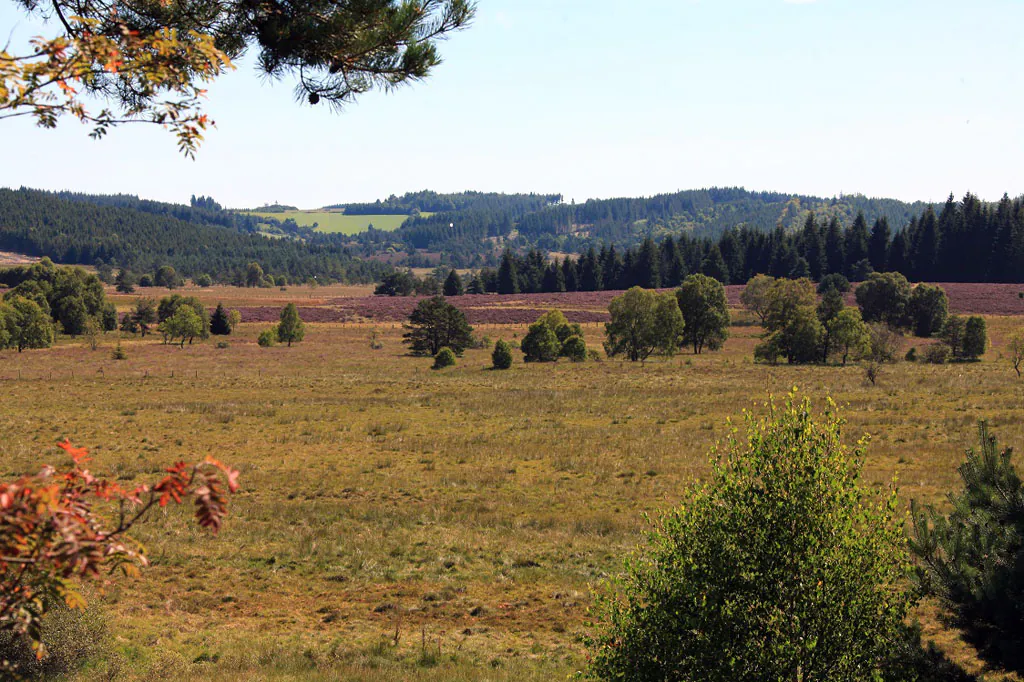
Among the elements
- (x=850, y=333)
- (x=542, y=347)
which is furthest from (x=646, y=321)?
(x=850, y=333)

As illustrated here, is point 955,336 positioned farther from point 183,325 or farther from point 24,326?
point 24,326

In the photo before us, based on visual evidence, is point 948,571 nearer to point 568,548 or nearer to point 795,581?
point 795,581

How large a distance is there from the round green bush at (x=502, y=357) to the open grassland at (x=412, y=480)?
354 centimetres

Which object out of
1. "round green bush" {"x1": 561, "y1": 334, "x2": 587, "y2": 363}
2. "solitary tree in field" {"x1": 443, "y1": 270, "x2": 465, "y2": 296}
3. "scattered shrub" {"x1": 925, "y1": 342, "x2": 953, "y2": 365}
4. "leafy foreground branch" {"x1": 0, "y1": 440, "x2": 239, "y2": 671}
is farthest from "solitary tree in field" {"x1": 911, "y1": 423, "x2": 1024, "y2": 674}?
"solitary tree in field" {"x1": 443, "y1": 270, "x2": 465, "y2": 296}

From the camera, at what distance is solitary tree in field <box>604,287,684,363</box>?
6975cm

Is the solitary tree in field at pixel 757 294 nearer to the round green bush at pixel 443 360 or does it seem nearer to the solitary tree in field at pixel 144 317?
the round green bush at pixel 443 360

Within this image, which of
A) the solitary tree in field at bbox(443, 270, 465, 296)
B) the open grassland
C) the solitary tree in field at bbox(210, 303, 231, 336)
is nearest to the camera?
the open grassland

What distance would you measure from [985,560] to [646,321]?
6234 cm

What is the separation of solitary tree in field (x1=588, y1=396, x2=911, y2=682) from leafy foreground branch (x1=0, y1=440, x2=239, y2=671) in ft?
21.9

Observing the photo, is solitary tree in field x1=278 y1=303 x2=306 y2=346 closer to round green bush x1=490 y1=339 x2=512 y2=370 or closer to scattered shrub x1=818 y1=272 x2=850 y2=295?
round green bush x1=490 y1=339 x2=512 y2=370

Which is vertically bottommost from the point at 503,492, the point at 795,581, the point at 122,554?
the point at 503,492

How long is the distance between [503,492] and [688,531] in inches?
664

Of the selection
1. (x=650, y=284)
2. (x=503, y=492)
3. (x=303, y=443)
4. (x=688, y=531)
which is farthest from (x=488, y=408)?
(x=650, y=284)

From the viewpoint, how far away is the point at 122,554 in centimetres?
372
